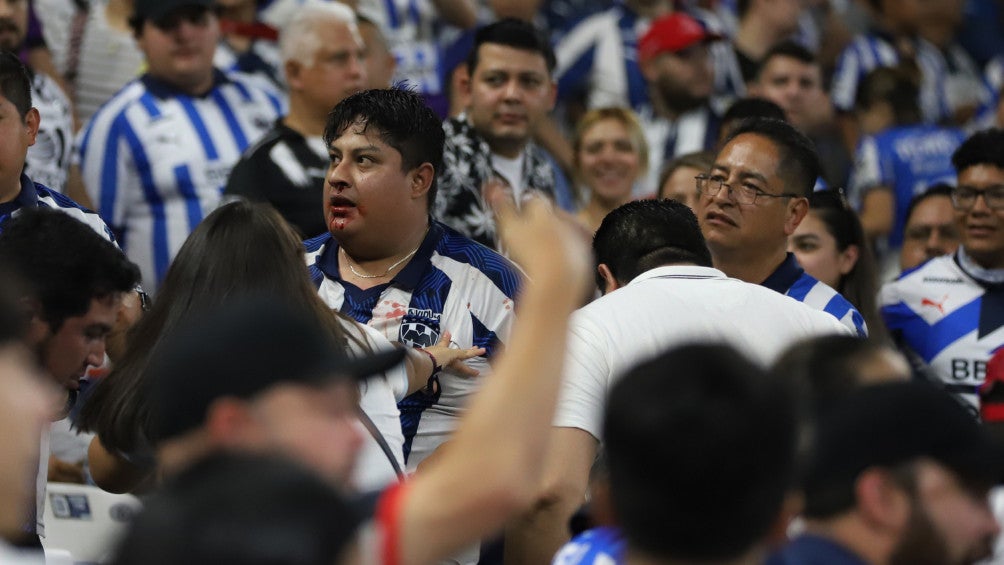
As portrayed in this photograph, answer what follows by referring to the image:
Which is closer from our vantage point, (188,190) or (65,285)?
(65,285)

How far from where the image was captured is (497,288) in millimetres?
5320

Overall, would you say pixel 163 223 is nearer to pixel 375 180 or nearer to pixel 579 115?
pixel 375 180

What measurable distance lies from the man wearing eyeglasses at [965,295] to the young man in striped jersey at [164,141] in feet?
10.3

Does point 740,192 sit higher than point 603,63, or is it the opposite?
point 740,192

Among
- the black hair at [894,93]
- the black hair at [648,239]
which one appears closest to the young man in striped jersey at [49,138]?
the black hair at [648,239]

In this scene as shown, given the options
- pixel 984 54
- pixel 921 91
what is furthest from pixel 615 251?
pixel 984 54

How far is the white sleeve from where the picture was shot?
4.43 m

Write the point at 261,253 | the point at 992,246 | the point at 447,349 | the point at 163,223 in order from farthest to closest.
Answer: the point at 163,223 < the point at 992,246 < the point at 447,349 < the point at 261,253

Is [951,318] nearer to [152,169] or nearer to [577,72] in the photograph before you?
[152,169]

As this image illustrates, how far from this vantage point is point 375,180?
5.49 m

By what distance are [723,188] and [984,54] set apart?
694cm

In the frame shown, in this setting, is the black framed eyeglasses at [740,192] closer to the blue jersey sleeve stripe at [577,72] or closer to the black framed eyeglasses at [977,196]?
the black framed eyeglasses at [977,196]

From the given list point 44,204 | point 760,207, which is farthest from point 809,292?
point 44,204

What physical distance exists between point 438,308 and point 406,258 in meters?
0.27
